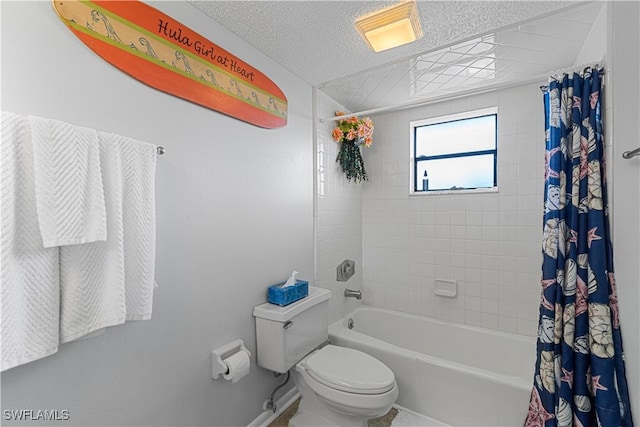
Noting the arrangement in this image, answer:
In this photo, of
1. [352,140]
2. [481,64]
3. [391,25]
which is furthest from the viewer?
[352,140]

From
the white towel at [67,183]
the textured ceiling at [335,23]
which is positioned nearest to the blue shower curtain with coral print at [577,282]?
the textured ceiling at [335,23]

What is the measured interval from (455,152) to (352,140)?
92cm

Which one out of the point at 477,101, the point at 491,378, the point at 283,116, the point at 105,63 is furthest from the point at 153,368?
the point at 477,101

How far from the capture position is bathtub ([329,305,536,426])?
1636 millimetres

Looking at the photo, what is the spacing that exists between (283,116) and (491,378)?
6.65 ft

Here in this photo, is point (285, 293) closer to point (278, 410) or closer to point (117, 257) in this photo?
point (278, 410)

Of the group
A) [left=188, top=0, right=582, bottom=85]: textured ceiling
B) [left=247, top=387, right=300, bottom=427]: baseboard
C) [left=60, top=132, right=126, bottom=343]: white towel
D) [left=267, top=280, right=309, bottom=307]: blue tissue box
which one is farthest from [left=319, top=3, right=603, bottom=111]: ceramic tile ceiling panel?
[left=247, top=387, right=300, bottom=427]: baseboard

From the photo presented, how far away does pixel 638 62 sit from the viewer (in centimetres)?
118

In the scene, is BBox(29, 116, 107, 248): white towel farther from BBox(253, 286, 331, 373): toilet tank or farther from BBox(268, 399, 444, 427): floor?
BBox(268, 399, 444, 427): floor

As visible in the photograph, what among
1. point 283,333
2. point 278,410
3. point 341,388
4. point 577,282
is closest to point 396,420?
point 341,388

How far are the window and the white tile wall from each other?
9 centimetres

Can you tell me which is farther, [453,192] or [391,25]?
[453,192]

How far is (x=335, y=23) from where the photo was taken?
60.6 inches

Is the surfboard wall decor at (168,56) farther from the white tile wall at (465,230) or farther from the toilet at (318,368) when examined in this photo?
the white tile wall at (465,230)
